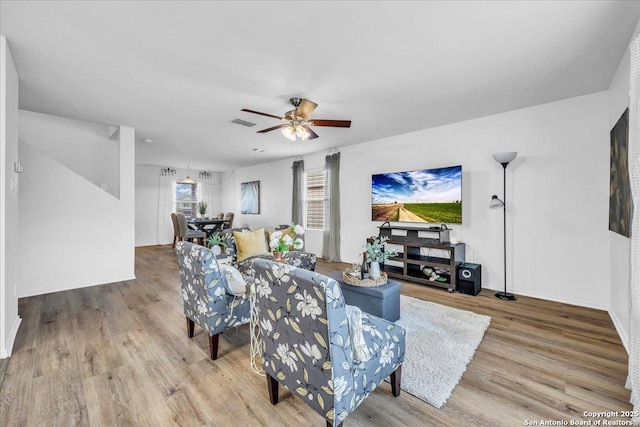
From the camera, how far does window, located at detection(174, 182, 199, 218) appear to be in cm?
895

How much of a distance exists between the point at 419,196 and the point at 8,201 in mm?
4810

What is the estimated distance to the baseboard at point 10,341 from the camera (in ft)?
7.32

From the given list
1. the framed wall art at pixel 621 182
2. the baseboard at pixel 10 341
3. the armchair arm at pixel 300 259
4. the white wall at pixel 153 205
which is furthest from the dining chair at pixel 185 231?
the framed wall art at pixel 621 182

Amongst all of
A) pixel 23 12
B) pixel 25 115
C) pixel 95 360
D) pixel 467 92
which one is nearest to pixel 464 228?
pixel 467 92

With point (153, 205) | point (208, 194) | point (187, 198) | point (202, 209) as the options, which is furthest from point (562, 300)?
point (153, 205)

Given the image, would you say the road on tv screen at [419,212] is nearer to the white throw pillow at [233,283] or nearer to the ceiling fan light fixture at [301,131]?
the ceiling fan light fixture at [301,131]

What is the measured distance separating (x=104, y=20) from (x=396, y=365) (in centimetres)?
308

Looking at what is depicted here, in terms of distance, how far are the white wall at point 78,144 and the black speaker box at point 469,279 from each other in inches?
212

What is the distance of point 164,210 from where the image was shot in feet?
28.1

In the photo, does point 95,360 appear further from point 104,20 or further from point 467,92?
point 467,92

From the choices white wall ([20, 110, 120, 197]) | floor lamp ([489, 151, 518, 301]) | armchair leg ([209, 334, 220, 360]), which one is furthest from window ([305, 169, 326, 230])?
armchair leg ([209, 334, 220, 360])

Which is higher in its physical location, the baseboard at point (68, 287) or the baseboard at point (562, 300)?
the baseboard at point (562, 300)

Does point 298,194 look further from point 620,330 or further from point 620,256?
point 620,330

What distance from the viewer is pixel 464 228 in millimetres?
4230
